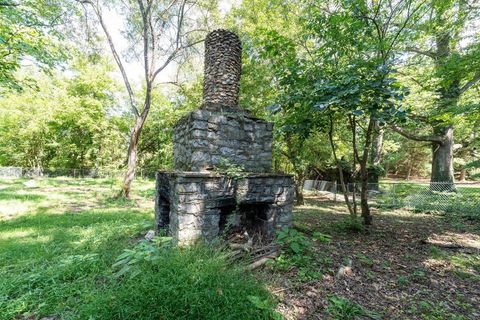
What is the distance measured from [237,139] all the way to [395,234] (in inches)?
167

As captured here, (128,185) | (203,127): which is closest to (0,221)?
(128,185)

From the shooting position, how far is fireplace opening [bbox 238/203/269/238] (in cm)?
419

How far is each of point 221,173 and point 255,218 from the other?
1372mm

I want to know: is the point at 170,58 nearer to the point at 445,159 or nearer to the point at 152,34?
the point at 152,34

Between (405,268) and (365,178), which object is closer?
(405,268)

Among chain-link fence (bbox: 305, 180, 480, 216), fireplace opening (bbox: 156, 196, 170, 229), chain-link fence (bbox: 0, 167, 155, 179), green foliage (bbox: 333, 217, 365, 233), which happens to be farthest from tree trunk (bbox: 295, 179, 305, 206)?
chain-link fence (bbox: 0, 167, 155, 179)

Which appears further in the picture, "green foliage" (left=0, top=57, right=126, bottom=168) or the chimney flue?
"green foliage" (left=0, top=57, right=126, bottom=168)

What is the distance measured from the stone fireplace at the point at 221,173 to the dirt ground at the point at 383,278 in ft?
3.57

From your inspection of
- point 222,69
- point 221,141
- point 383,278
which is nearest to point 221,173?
point 221,141

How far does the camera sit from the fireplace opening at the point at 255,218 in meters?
4.19

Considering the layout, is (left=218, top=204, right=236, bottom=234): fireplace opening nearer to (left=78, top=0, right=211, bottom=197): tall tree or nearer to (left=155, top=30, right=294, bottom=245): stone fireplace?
(left=155, top=30, right=294, bottom=245): stone fireplace

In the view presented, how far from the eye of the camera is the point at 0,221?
5.76 m

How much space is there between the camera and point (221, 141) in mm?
3967

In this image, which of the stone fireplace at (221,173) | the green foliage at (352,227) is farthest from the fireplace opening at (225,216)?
the green foliage at (352,227)
